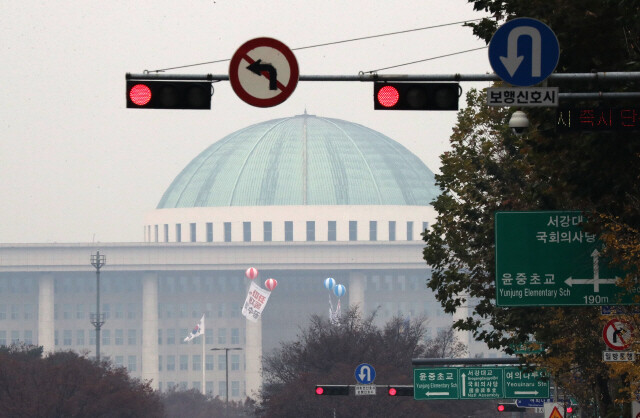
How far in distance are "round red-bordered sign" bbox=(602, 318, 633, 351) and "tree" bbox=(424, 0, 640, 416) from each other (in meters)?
2.04

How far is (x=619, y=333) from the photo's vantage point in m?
30.8

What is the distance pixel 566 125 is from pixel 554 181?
6677 millimetres

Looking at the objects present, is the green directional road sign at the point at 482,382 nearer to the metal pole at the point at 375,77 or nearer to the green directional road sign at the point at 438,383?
the green directional road sign at the point at 438,383

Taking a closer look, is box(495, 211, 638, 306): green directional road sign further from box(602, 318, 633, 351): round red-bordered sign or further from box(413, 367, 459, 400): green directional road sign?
box(413, 367, 459, 400): green directional road sign

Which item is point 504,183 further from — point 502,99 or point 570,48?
Answer: point 502,99

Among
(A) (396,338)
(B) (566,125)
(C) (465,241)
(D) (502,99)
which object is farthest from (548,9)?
(A) (396,338)

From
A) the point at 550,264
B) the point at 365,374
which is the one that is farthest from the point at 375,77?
the point at 365,374

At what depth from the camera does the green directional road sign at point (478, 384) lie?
53250 millimetres

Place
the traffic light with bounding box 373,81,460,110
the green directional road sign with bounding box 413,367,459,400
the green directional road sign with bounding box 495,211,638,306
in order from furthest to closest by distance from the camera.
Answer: the green directional road sign with bounding box 413,367,459,400 < the green directional road sign with bounding box 495,211,638,306 < the traffic light with bounding box 373,81,460,110

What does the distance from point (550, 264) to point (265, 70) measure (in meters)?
8.53

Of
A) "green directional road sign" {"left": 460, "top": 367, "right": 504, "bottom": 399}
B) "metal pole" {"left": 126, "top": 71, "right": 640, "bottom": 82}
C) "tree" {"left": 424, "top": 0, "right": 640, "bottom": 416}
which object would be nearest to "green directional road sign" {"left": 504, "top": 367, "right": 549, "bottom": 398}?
"green directional road sign" {"left": 460, "top": 367, "right": 504, "bottom": 399}

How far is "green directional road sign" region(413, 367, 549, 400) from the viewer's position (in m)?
53.2

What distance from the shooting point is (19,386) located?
95.1 metres

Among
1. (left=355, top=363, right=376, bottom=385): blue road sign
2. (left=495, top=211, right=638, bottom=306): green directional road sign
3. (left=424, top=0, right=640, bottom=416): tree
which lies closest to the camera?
(left=424, top=0, right=640, bottom=416): tree
